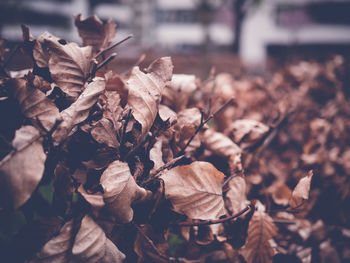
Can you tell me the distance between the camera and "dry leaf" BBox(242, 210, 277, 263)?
0.87 m

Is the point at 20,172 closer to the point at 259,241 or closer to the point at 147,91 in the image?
the point at 147,91

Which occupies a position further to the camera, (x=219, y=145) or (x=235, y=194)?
(x=219, y=145)

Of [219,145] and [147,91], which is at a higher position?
[147,91]

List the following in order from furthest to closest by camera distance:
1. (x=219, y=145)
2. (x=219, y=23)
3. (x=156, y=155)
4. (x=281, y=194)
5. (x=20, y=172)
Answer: (x=219, y=23), (x=281, y=194), (x=219, y=145), (x=156, y=155), (x=20, y=172)

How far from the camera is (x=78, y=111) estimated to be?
0.71m

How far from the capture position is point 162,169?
734mm

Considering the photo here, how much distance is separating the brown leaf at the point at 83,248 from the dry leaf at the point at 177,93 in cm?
52

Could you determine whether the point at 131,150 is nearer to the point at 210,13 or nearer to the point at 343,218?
the point at 343,218

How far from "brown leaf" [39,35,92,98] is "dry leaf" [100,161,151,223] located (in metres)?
0.25

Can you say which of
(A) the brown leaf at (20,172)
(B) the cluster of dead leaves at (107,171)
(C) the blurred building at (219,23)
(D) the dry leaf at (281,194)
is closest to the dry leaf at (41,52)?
(B) the cluster of dead leaves at (107,171)

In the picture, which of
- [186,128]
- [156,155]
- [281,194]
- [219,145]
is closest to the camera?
[156,155]

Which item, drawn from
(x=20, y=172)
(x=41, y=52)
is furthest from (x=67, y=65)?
(x=20, y=172)

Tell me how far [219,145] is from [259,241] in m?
0.32

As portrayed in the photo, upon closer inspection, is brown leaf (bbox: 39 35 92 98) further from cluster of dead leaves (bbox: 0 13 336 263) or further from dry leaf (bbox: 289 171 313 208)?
dry leaf (bbox: 289 171 313 208)
